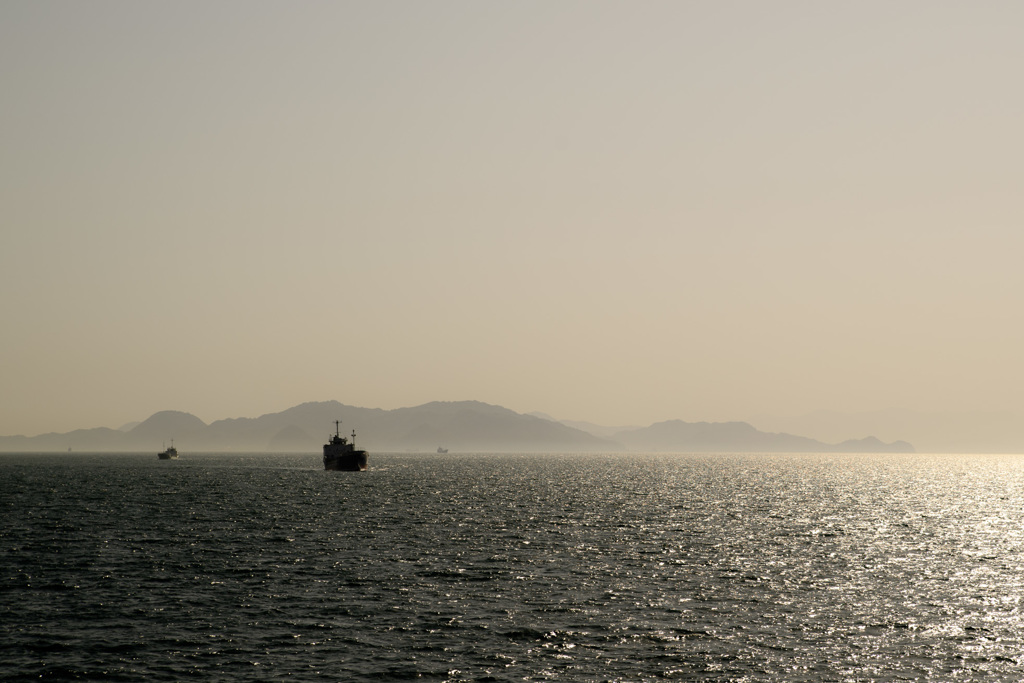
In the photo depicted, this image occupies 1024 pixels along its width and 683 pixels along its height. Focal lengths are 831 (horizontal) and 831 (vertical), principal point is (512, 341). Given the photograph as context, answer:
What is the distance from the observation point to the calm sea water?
34.9 metres

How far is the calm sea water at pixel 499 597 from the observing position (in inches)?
1374

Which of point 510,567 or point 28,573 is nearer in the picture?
point 28,573

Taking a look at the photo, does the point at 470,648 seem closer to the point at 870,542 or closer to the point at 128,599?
the point at 128,599

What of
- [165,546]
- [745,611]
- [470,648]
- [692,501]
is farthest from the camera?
[692,501]

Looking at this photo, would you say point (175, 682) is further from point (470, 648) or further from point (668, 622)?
point (668, 622)

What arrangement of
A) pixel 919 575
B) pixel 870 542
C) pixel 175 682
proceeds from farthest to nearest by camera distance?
pixel 870 542, pixel 919 575, pixel 175 682

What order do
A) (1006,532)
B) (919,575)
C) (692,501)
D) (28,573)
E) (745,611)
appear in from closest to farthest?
(745,611), (28,573), (919,575), (1006,532), (692,501)

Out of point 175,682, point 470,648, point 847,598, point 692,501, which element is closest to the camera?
point 175,682

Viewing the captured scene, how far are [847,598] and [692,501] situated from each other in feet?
268

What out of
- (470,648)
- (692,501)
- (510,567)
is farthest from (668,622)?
(692,501)

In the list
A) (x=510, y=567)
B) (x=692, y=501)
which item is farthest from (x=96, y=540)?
(x=692, y=501)

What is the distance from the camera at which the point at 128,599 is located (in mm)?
46625

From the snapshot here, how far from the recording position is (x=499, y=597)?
48.2 meters

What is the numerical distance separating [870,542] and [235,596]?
5799 cm
